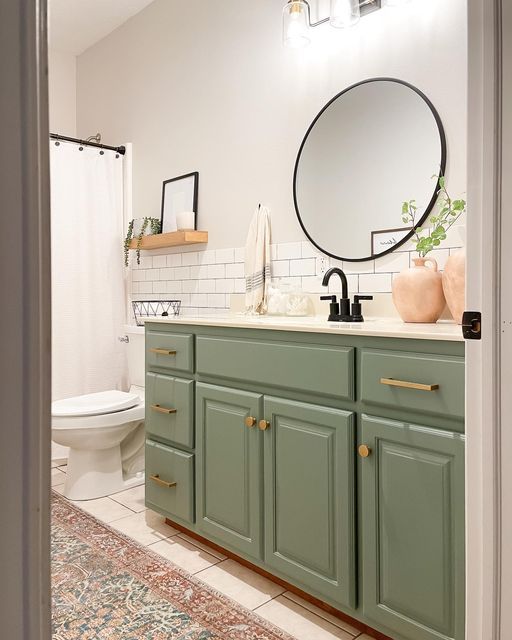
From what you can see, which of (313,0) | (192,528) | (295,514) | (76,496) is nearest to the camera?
(295,514)

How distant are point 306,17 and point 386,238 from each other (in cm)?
107

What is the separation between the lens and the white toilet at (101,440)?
269cm

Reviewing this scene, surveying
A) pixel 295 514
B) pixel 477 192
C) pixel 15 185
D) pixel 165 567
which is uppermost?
pixel 477 192

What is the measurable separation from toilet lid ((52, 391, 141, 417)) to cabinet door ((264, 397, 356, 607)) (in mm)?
1162

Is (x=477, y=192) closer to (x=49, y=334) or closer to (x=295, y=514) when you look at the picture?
(x=49, y=334)

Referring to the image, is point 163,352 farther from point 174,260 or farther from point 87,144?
point 87,144

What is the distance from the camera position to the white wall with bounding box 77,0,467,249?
6.70 feet

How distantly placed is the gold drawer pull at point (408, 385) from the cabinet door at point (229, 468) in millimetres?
546

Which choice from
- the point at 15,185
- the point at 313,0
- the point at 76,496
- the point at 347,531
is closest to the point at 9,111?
the point at 15,185

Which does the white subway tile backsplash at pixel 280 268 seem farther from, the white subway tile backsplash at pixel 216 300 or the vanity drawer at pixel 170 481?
the vanity drawer at pixel 170 481

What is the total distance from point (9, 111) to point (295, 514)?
5.50ft

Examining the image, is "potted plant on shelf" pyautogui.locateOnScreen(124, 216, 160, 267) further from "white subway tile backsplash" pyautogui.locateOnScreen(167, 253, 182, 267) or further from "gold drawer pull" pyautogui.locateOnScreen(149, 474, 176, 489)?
"gold drawer pull" pyautogui.locateOnScreen(149, 474, 176, 489)

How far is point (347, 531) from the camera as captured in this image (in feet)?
5.43

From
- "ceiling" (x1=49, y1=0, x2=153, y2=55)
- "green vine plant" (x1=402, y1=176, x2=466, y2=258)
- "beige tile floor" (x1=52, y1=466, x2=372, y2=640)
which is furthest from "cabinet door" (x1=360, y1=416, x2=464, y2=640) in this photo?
"ceiling" (x1=49, y1=0, x2=153, y2=55)
